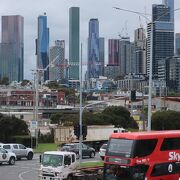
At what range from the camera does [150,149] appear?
2548 centimetres

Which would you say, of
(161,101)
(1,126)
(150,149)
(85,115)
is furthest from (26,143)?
(161,101)

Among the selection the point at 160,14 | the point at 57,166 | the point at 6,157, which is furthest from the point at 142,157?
the point at 6,157

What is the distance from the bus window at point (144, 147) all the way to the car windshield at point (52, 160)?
511 cm

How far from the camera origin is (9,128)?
72000mm

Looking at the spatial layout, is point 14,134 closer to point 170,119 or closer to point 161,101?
point 170,119

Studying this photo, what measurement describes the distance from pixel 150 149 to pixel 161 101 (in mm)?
123559

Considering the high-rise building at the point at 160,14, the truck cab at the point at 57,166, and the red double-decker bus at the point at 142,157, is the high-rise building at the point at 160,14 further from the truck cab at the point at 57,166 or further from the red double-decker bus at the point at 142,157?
the truck cab at the point at 57,166

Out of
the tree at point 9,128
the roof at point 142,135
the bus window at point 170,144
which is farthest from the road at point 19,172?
the tree at point 9,128

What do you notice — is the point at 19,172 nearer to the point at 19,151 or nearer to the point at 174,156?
the point at 19,151

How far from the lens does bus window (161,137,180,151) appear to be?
26.3 metres

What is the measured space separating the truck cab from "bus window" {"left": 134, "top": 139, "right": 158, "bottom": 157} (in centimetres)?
450

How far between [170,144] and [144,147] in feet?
6.15

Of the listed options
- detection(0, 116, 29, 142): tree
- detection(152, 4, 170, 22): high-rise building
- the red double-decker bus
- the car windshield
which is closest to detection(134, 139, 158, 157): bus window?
→ the red double-decker bus

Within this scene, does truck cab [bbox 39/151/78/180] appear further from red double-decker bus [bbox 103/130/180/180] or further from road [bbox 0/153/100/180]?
road [bbox 0/153/100/180]
